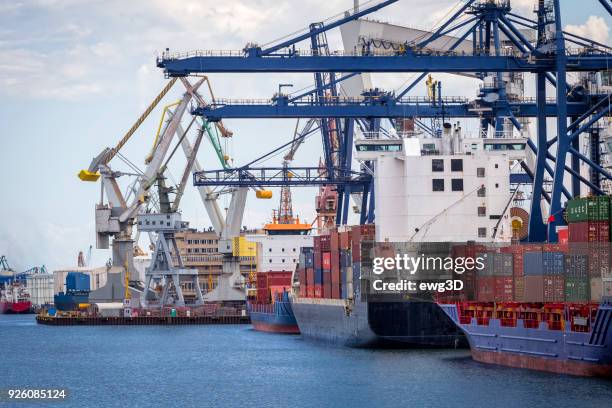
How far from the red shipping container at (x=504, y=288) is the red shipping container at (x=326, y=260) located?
13.0m

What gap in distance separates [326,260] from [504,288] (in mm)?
14227

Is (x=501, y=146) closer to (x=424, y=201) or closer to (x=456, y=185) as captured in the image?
(x=456, y=185)

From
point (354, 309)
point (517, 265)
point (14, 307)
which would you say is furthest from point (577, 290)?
point (14, 307)

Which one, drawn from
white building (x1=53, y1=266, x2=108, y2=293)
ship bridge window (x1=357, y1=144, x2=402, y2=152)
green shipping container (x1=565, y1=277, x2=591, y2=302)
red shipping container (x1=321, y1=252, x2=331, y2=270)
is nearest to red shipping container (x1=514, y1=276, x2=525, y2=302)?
green shipping container (x1=565, y1=277, x2=591, y2=302)

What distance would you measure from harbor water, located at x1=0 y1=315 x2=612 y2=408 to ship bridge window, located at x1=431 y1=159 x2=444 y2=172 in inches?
302

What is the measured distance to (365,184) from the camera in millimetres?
75438

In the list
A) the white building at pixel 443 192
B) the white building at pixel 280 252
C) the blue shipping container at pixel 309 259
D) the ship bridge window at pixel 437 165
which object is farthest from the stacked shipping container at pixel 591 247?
the white building at pixel 280 252

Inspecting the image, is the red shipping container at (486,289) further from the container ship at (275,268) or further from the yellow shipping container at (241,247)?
the yellow shipping container at (241,247)

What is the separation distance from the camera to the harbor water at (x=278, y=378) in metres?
37.3

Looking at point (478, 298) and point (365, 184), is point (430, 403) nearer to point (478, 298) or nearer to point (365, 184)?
point (478, 298)

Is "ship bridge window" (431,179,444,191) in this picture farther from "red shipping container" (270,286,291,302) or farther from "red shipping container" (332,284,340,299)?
"red shipping container" (270,286,291,302)

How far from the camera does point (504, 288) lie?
4359 cm

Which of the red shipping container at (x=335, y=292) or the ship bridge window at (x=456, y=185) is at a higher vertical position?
the ship bridge window at (x=456, y=185)

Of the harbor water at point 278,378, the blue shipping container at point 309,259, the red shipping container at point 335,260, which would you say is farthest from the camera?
the blue shipping container at point 309,259
